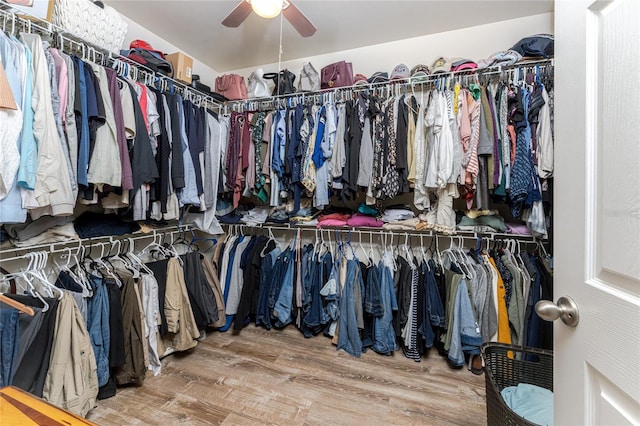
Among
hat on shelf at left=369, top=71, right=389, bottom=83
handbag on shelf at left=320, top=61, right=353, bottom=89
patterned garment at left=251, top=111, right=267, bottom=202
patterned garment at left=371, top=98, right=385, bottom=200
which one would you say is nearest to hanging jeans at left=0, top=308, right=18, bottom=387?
patterned garment at left=251, top=111, right=267, bottom=202

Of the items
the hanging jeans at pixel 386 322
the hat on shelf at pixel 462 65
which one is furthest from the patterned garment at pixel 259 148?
the hat on shelf at pixel 462 65

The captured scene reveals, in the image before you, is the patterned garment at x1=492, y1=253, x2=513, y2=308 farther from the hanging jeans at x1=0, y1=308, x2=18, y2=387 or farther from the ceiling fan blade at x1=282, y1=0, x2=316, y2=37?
the hanging jeans at x1=0, y1=308, x2=18, y2=387

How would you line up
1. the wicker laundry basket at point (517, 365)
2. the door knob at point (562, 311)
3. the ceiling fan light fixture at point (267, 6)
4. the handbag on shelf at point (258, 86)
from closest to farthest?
the door knob at point (562, 311) < the wicker laundry basket at point (517, 365) < the ceiling fan light fixture at point (267, 6) < the handbag on shelf at point (258, 86)

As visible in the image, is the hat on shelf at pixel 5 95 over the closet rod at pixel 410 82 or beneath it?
beneath

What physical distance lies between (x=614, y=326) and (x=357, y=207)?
2.10 meters

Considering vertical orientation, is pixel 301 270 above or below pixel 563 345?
below

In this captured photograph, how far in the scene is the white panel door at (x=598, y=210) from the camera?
46 centimetres

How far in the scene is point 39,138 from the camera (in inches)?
47.6

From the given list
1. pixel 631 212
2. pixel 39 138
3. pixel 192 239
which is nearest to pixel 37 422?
pixel 39 138

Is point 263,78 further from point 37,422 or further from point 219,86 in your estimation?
point 37,422

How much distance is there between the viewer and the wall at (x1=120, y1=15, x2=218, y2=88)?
2287 mm

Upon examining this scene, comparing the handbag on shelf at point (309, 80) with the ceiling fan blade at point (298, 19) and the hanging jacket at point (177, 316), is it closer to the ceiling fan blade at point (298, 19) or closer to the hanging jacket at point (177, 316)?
the ceiling fan blade at point (298, 19)

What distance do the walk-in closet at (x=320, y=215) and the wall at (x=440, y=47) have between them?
0.02 meters

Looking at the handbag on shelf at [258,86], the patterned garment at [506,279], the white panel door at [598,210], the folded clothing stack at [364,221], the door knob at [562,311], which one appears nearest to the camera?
the white panel door at [598,210]
